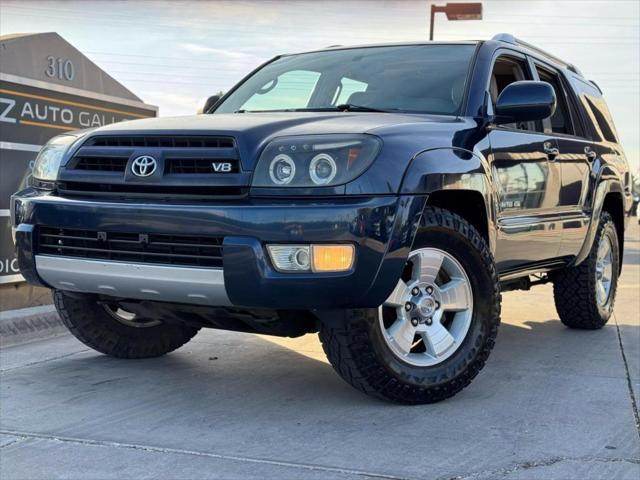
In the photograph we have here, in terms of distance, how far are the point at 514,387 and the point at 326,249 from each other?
1607mm

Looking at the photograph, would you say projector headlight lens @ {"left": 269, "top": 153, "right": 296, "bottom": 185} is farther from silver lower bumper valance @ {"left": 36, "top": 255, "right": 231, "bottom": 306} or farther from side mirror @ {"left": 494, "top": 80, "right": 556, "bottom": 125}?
side mirror @ {"left": 494, "top": 80, "right": 556, "bottom": 125}

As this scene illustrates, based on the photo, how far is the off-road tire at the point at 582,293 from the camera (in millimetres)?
6137

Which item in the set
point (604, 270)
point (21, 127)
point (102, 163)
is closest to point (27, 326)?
point (21, 127)

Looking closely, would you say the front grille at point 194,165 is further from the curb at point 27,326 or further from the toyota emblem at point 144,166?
the curb at point 27,326

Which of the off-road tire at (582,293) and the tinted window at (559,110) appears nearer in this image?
the tinted window at (559,110)

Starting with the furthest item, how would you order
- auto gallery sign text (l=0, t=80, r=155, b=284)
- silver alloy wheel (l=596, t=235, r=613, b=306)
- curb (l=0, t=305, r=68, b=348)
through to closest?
1. auto gallery sign text (l=0, t=80, r=155, b=284)
2. silver alloy wheel (l=596, t=235, r=613, b=306)
3. curb (l=0, t=305, r=68, b=348)

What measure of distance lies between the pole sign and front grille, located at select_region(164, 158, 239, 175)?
314 centimetres

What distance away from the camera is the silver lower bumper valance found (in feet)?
11.5

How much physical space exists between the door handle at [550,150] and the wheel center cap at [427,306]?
157cm

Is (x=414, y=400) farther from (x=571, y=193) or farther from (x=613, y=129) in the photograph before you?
(x=613, y=129)

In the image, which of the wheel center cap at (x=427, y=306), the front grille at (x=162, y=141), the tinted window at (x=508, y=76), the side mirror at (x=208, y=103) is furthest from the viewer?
the side mirror at (x=208, y=103)

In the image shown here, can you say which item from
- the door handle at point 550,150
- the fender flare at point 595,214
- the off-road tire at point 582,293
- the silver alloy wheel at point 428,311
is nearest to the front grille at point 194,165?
the silver alloy wheel at point 428,311

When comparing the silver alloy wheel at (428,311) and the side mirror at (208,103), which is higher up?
the side mirror at (208,103)

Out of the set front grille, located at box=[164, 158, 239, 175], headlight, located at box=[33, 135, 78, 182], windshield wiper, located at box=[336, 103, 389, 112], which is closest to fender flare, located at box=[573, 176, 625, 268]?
windshield wiper, located at box=[336, 103, 389, 112]
